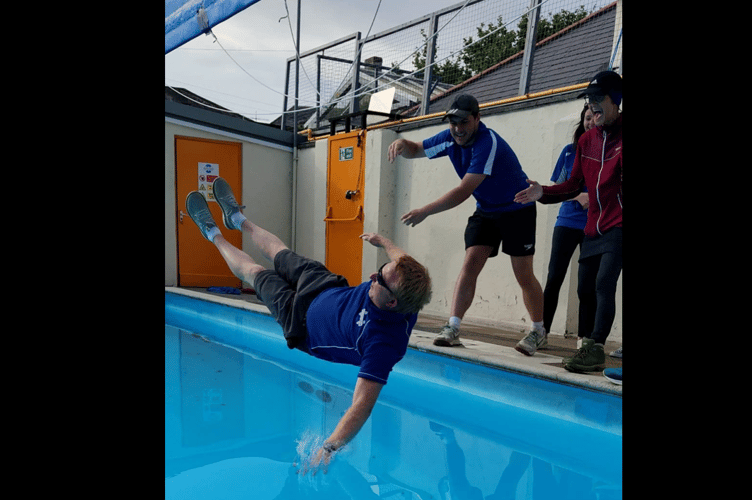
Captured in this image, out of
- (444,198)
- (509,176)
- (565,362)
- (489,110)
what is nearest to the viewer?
(565,362)

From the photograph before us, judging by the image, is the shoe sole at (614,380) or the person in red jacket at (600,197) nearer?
the shoe sole at (614,380)

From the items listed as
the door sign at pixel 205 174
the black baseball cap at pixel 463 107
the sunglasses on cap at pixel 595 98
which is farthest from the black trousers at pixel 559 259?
the door sign at pixel 205 174

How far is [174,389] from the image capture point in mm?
3727

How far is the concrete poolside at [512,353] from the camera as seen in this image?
8.78 ft

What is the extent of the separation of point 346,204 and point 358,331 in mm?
5088

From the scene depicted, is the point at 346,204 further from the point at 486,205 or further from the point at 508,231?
the point at 508,231

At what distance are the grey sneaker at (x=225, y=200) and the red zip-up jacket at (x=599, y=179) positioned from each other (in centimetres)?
179

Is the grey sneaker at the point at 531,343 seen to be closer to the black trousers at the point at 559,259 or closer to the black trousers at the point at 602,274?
the black trousers at the point at 559,259

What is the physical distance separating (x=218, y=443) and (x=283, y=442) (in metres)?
0.33

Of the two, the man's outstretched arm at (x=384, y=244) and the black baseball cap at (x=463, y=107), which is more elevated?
the black baseball cap at (x=463, y=107)

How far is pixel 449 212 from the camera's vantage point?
5.84 m
